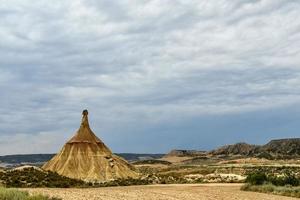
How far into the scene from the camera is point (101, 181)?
63.8m

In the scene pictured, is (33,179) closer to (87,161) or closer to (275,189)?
(87,161)

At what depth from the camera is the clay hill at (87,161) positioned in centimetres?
6794

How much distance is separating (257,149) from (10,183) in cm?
15492

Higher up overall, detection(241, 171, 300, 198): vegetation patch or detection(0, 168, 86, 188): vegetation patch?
detection(0, 168, 86, 188): vegetation patch

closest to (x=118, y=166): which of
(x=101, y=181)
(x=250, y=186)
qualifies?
(x=101, y=181)

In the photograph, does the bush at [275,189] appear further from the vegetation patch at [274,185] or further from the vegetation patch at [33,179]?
the vegetation patch at [33,179]

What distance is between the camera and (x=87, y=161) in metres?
70.8

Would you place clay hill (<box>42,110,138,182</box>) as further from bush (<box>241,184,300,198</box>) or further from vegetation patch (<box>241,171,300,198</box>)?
bush (<box>241,184,300,198</box>)

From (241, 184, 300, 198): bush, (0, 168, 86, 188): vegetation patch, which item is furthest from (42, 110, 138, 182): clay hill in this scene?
(241, 184, 300, 198): bush

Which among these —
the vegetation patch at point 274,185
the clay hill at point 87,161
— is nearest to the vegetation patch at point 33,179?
the clay hill at point 87,161

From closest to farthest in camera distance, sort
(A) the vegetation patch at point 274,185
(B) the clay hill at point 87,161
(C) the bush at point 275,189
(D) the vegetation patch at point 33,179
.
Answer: (C) the bush at point 275,189 < (A) the vegetation patch at point 274,185 < (D) the vegetation patch at point 33,179 < (B) the clay hill at point 87,161

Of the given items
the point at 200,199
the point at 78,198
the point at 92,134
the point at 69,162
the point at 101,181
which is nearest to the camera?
the point at 78,198

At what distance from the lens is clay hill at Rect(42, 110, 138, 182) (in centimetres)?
6794

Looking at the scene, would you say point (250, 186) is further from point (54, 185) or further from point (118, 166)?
point (118, 166)
